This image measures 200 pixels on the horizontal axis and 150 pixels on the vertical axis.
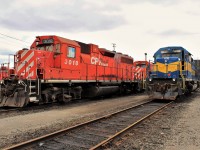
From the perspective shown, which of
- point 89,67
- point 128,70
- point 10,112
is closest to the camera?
point 10,112

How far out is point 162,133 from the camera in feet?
23.9

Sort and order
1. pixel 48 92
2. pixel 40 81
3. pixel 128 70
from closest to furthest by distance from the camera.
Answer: pixel 40 81
pixel 48 92
pixel 128 70

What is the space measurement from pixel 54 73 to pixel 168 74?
8515mm

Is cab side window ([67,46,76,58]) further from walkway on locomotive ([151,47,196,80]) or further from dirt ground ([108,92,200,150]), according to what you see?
dirt ground ([108,92,200,150])

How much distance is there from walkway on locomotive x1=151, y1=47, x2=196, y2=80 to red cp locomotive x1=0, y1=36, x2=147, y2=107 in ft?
13.3

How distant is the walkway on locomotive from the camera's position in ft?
55.5

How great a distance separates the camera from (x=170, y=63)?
1720 cm

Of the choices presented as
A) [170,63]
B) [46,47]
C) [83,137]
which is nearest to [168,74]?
[170,63]

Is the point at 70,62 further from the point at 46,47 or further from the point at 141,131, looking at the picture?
the point at 141,131

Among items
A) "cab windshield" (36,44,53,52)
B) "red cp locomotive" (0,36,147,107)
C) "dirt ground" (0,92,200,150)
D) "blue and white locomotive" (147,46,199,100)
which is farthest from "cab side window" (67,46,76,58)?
"blue and white locomotive" (147,46,199,100)

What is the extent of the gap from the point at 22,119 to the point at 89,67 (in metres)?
8.10

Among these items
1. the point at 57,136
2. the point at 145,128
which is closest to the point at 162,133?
the point at 145,128

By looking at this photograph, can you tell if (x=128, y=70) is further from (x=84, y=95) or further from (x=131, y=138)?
(x=131, y=138)

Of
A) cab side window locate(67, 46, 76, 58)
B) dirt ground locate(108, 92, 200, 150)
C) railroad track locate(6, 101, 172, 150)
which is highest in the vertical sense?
cab side window locate(67, 46, 76, 58)
